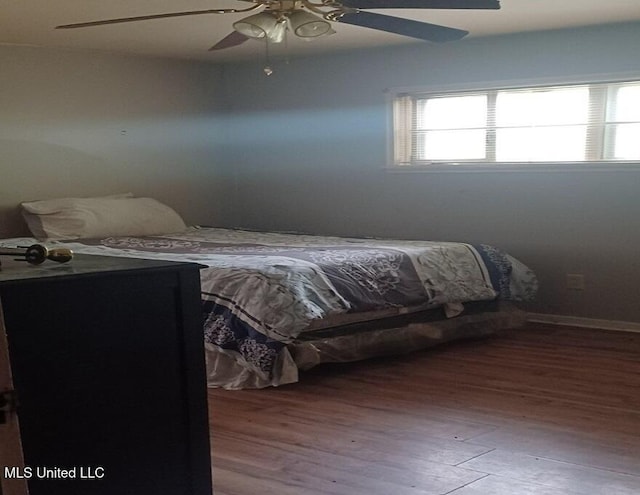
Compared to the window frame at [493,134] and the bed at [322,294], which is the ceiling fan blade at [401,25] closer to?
the bed at [322,294]

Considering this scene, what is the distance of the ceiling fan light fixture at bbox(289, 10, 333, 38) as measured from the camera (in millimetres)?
3049

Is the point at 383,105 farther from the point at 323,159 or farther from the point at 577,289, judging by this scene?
the point at 577,289

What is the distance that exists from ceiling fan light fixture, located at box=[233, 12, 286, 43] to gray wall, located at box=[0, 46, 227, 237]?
2407mm

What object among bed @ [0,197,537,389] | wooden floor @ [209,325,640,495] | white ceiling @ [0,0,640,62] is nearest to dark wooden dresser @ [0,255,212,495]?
wooden floor @ [209,325,640,495]

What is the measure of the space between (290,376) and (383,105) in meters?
2.50

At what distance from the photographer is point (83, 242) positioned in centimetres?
469

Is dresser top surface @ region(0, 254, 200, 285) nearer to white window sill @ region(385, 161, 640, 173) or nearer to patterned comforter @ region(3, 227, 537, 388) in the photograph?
patterned comforter @ region(3, 227, 537, 388)

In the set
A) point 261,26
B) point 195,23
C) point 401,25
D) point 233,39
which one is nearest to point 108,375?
point 261,26

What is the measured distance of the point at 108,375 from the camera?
62.4 inches

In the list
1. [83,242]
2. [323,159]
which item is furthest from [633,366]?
[83,242]

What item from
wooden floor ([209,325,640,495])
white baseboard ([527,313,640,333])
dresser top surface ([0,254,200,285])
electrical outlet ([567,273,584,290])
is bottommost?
white baseboard ([527,313,640,333])

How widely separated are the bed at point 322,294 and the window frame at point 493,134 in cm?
65

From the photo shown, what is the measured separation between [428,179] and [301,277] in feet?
6.34

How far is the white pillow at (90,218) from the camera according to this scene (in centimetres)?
491
